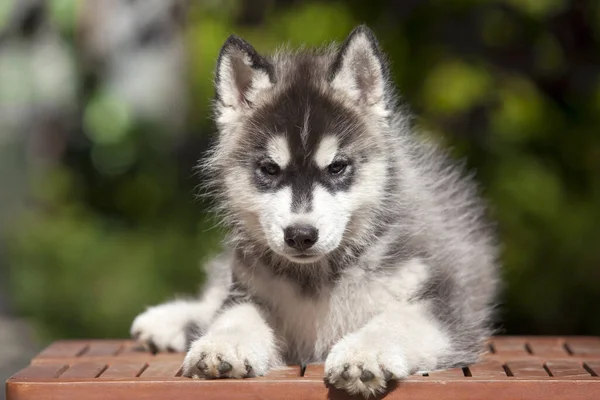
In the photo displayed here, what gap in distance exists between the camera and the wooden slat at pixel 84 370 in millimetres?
3362

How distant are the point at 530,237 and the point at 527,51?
153 cm

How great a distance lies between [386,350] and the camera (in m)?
3.02

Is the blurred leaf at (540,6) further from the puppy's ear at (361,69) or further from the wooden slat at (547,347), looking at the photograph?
the puppy's ear at (361,69)

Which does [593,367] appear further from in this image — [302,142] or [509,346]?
[302,142]

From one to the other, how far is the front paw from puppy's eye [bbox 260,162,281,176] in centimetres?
71

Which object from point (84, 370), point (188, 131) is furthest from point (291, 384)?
point (188, 131)

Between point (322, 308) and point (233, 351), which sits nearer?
point (233, 351)

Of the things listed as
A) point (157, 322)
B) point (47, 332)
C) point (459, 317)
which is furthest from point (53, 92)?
point (459, 317)

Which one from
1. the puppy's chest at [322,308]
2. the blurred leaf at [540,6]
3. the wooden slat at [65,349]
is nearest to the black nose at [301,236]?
the puppy's chest at [322,308]

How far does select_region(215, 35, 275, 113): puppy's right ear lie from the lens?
11.5 feet

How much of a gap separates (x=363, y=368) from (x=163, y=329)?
1.36 m

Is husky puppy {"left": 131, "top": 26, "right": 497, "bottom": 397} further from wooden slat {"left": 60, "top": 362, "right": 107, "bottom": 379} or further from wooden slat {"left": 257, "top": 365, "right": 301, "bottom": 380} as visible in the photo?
wooden slat {"left": 60, "top": 362, "right": 107, "bottom": 379}

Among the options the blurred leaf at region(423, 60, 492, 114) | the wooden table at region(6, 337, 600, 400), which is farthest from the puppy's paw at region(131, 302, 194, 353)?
the blurred leaf at region(423, 60, 492, 114)

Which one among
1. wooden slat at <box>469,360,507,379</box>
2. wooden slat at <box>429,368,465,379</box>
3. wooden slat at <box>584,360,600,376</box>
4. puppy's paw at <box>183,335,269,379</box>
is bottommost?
wooden slat at <box>584,360,600,376</box>
